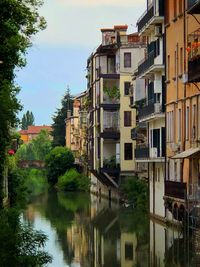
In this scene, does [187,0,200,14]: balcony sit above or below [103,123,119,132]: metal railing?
above

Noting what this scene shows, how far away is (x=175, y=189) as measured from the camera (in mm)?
45969

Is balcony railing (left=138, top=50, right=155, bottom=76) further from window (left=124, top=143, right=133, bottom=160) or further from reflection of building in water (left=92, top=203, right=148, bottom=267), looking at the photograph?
window (left=124, top=143, right=133, bottom=160)

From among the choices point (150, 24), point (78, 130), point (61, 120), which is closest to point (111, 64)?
point (150, 24)

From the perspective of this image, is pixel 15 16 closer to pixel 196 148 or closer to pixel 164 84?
pixel 196 148

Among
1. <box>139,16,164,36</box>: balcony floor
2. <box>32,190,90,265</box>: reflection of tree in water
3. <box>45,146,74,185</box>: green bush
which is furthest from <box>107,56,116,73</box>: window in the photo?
<box>45,146,74,185</box>: green bush

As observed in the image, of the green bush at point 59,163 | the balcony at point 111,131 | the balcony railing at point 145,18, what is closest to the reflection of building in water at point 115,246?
the balcony railing at point 145,18

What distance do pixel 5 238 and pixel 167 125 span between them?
2759 centimetres

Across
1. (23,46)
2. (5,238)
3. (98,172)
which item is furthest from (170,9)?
(98,172)

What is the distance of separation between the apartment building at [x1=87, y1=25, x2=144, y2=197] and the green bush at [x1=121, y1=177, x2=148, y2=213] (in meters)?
6.87

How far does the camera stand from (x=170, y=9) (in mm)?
51906

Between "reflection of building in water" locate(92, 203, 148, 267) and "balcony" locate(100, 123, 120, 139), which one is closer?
"reflection of building in water" locate(92, 203, 148, 267)

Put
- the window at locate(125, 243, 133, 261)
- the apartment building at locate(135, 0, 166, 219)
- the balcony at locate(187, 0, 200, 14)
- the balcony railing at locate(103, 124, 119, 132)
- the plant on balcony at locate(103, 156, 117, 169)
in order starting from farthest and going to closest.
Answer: the balcony railing at locate(103, 124, 119, 132) < the plant on balcony at locate(103, 156, 117, 169) < the apartment building at locate(135, 0, 166, 219) < the window at locate(125, 243, 133, 261) < the balcony at locate(187, 0, 200, 14)

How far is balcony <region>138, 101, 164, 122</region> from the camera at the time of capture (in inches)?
2152

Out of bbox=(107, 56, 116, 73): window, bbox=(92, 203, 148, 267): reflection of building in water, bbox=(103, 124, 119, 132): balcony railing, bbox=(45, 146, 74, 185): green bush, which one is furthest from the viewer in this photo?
bbox=(45, 146, 74, 185): green bush
